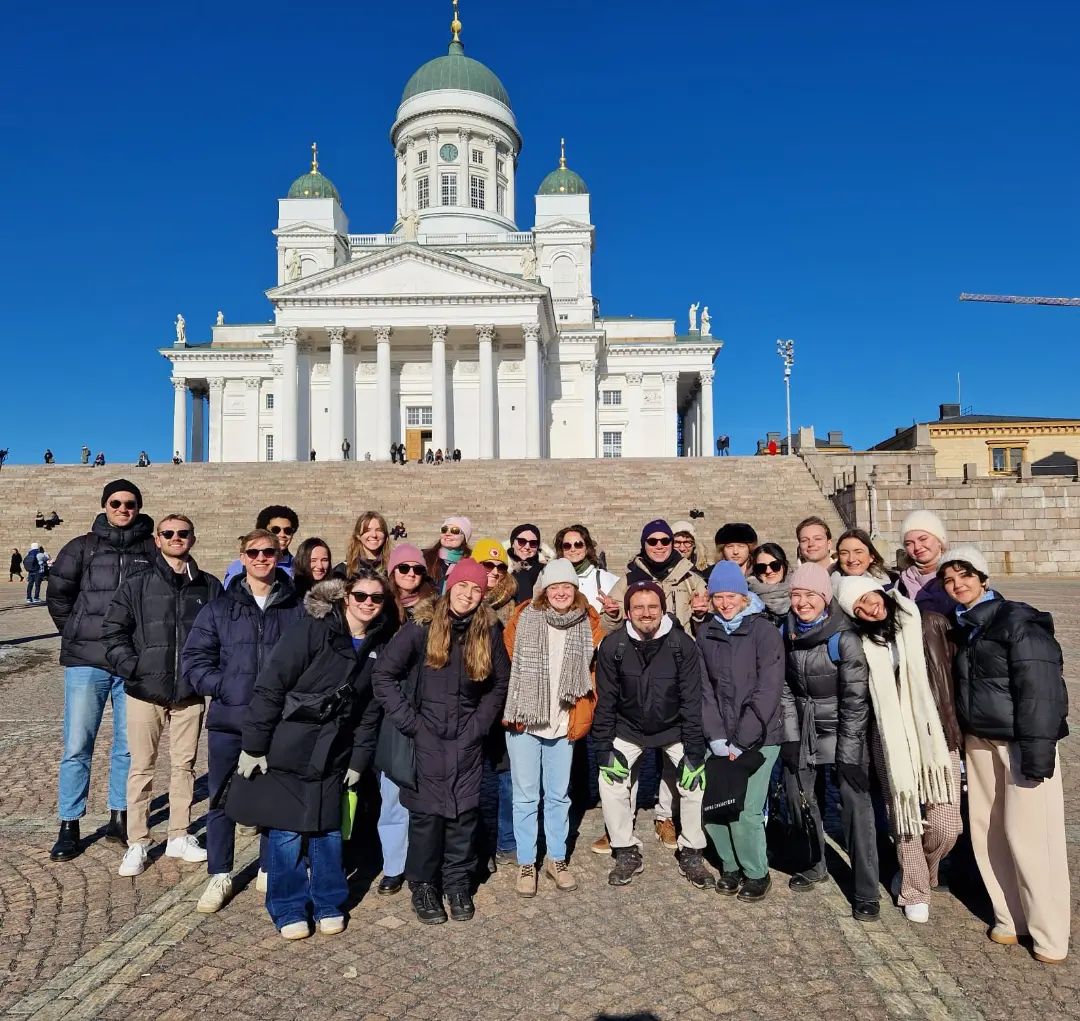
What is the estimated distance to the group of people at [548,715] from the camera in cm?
416

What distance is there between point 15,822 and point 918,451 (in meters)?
30.5

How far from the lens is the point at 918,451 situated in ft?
99.5

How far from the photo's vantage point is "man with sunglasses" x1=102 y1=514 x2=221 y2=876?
5.02 meters

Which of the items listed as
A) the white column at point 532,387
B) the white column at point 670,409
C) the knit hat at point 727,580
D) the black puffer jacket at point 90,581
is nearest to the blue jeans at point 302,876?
the black puffer jacket at point 90,581

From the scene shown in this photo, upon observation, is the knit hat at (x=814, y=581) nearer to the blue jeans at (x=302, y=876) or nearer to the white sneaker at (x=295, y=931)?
the blue jeans at (x=302, y=876)

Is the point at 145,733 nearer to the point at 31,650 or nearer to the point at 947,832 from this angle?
the point at 947,832

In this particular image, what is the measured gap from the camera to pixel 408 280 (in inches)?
1708

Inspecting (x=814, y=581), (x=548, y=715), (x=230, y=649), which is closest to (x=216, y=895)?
(x=230, y=649)

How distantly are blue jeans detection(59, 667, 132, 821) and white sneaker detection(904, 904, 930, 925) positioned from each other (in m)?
4.75

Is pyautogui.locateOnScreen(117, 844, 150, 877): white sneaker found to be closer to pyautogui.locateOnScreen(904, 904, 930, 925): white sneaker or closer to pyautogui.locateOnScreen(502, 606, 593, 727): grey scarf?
pyautogui.locateOnScreen(502, 606, 593, 727): grey scarf

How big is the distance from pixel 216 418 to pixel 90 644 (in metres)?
50.5

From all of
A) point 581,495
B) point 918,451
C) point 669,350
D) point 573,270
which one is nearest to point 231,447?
point 573,270

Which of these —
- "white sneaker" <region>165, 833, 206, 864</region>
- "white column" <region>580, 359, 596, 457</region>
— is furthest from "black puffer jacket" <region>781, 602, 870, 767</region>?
"white column" <region>580, 359, 596, 457</region>

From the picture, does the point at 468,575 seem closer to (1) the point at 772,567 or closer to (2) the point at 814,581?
(2) the point at 814,581
